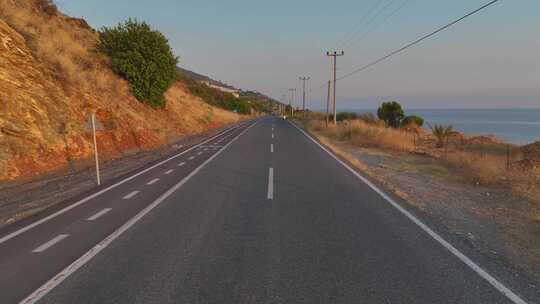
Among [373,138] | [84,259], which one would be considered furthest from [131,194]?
[373,138]

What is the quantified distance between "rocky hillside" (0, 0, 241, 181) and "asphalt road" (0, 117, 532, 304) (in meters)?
5.46

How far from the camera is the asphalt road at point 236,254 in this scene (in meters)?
3.52

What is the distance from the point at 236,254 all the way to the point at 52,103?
12.6m

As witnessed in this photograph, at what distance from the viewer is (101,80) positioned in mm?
18750

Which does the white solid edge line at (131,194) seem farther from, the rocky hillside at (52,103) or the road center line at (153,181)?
the rocky hillside at (52,103)

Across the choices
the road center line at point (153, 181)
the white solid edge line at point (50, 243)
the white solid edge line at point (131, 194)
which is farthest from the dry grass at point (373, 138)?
the white solid edge line at point (50, 243)

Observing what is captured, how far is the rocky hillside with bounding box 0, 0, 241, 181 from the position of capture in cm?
1070

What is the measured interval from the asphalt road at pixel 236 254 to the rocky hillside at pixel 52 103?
546 cm

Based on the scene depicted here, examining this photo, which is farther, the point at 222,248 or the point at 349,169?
the point at 349,169

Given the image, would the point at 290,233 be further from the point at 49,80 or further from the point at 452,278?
the point at 49,80

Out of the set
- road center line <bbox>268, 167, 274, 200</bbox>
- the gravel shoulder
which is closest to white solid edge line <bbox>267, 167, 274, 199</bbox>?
road center line <bbox>268, 167, 274, 200</bbox>


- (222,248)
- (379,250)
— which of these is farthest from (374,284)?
Result: (222,248)

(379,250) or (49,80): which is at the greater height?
(49,80)

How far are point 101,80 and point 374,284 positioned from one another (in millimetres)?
19685
